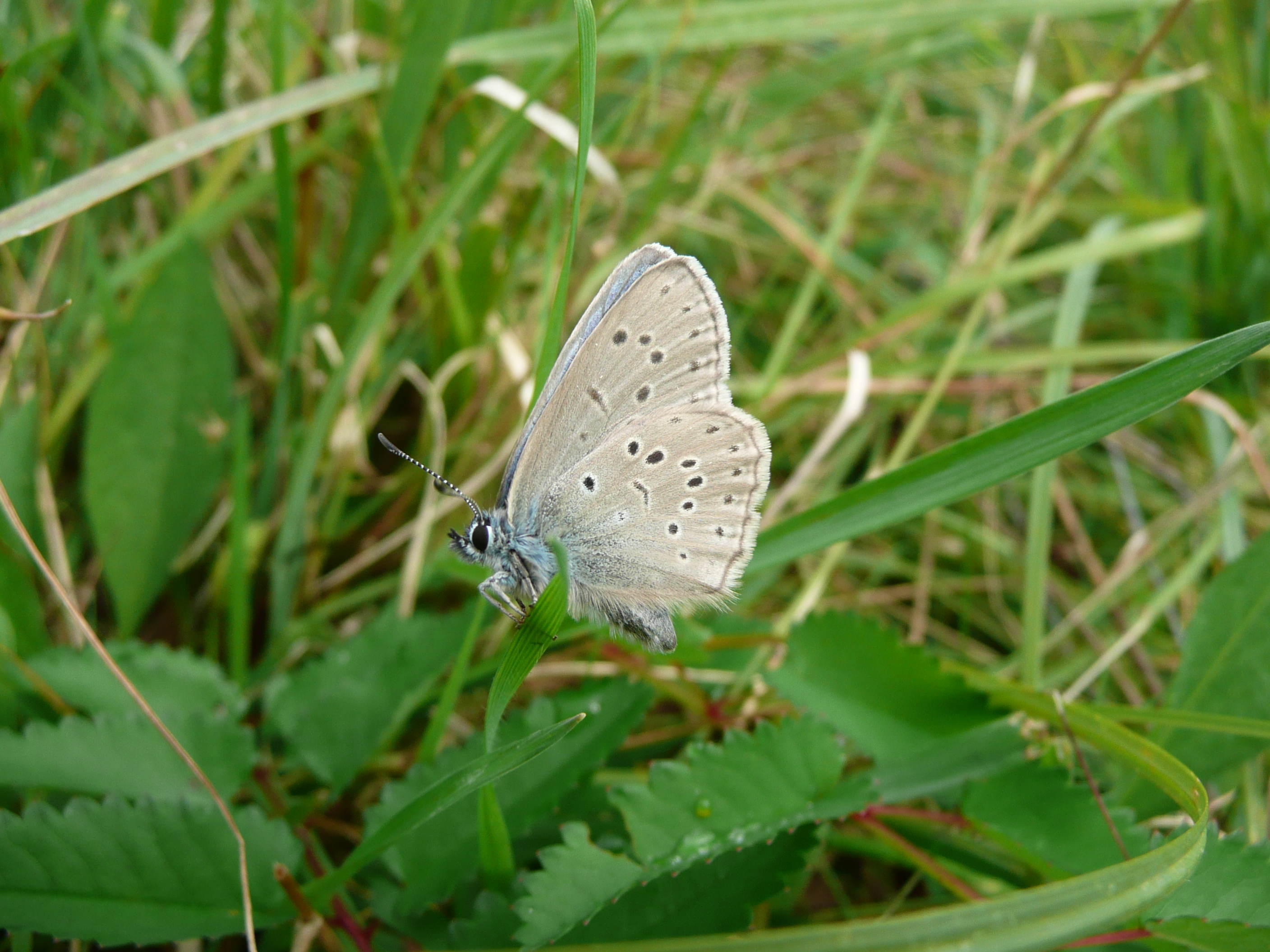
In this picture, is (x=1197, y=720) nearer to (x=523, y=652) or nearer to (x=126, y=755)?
(x=523, y=652)

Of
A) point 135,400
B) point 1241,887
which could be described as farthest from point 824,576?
point 135,400

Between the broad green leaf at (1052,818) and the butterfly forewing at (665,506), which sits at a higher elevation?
the butterfly forewing at (665,506)

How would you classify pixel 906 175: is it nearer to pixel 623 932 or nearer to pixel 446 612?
pixel 446 612

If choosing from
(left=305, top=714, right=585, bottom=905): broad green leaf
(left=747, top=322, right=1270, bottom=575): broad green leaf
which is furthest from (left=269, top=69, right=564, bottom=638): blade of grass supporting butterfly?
(left=747, top=322, right=1270, bottom=575): broad green leaf

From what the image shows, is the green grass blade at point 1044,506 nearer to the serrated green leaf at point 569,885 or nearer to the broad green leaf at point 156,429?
the serrated green leaf at point 569,885

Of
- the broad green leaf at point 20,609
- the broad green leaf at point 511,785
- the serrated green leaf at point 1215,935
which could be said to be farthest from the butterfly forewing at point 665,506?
the broad green leaf at point 20,609

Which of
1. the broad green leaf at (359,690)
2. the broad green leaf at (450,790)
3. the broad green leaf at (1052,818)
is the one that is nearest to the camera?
the broad green leaf at (450,790)

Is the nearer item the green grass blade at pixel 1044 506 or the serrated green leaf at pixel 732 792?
the serrated green leaf at pixel 732 792
